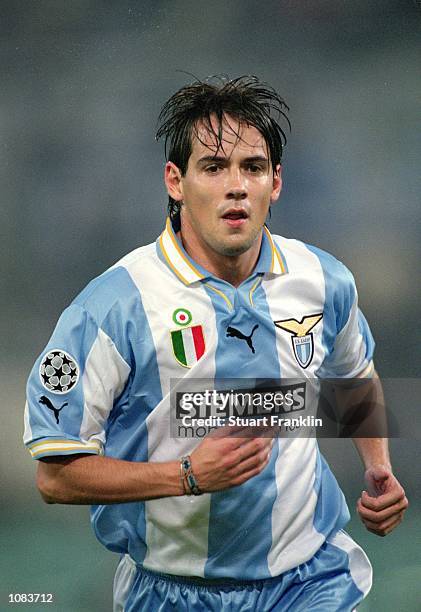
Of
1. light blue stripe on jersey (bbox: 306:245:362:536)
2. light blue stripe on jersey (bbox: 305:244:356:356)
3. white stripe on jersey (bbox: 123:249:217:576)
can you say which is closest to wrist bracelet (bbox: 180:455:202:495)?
white stripe on jersey (bbox: 123:249:217:576)

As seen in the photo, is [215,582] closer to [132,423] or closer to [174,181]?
[132,423]

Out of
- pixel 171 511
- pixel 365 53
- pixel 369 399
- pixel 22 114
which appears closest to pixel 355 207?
pixel 365 53

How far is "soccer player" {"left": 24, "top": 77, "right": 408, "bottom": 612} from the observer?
7.35 feet

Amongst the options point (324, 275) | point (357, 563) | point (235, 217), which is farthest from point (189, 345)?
point (357, 563)

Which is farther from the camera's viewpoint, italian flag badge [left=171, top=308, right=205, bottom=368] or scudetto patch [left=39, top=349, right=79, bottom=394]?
italian flag badge [left=171, top=308, right=205, bottom=368]

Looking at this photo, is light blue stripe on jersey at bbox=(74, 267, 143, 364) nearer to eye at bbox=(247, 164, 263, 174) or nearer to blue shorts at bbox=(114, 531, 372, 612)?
eye at bbox=(247, 164, 263, 174)

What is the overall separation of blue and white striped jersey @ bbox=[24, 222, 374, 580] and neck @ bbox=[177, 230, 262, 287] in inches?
1.0

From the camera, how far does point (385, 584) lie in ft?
10.7

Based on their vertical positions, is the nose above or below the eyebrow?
below

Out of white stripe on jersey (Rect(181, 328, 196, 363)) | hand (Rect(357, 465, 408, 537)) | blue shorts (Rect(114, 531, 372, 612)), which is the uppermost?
white stripe on jersey (Rect(181, 328, 196, 363))

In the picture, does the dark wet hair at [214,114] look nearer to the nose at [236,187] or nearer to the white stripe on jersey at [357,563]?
the nose at [236,187]

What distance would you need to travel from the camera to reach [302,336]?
→ 2.46m

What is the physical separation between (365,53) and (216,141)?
3.62 feet

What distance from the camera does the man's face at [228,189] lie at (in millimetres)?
2340
